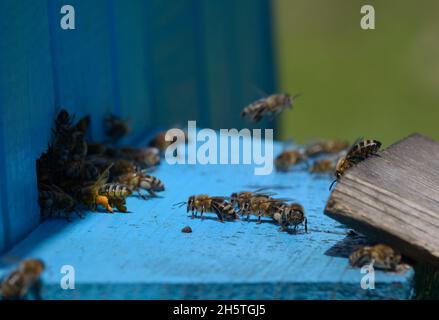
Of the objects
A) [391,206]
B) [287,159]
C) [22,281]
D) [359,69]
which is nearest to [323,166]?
[287,159]

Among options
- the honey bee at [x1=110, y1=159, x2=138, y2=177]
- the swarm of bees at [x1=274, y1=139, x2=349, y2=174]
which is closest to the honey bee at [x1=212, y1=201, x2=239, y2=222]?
the honey bee at [x1=110, y1=159, x2=138, y2=177]

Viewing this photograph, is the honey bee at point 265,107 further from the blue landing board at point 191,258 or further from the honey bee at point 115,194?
the honey bee at point 115,194

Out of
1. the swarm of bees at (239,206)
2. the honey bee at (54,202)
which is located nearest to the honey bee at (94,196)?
the honey bee at (54,202)

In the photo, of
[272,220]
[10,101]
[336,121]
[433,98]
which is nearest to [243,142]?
[272,220]

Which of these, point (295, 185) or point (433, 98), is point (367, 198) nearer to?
point (295, 185)

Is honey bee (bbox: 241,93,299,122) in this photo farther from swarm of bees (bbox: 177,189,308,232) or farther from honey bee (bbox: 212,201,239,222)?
honey bee (bbox: 212,201,239,222)

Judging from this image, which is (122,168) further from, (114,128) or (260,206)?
(260,206)

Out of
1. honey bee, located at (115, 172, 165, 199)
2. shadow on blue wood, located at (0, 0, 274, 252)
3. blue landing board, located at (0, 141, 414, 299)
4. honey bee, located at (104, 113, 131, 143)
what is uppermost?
shadow on blue wood, located at (0, 0, 274, 252)
